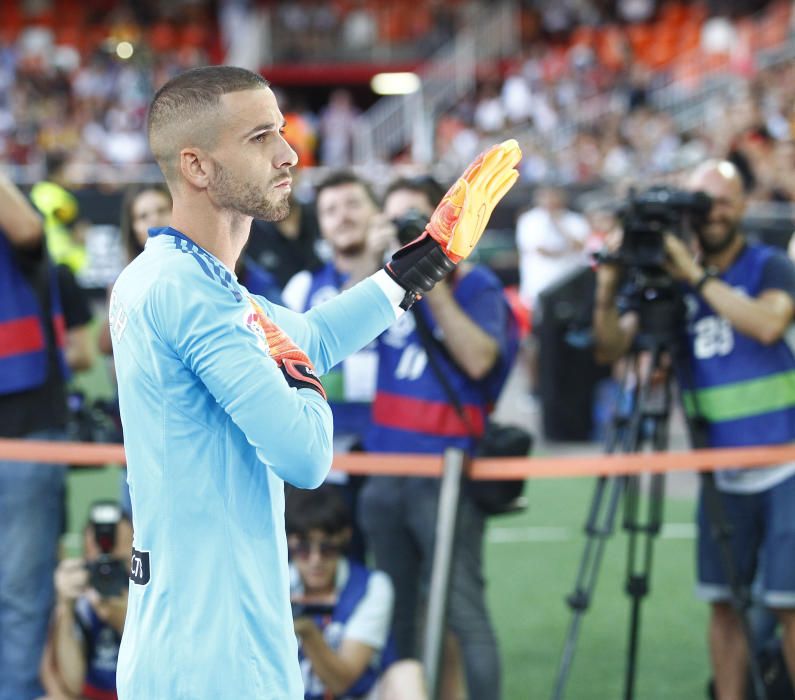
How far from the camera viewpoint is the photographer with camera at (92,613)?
3838 millimetres

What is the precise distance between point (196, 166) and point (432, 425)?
2124mm

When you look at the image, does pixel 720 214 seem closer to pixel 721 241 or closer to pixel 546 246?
pixel 721 241

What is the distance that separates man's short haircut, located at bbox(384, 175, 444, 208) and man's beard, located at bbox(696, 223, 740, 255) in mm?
872

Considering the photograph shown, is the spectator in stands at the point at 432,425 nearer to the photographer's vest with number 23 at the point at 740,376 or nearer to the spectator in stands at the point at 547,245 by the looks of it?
the photographer's vest with number 23 at the point at 740,376

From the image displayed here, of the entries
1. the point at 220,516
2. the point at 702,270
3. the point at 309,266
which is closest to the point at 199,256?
the point at 220,516

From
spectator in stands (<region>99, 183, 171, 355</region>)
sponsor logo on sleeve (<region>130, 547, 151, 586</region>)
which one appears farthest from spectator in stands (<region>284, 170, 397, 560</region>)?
sponsor logo on sleeve (<region>130, 547, 151, 586</region>)

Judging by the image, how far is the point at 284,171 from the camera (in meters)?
2.06

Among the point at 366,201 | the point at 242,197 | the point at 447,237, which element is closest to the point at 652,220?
the point at 366,201

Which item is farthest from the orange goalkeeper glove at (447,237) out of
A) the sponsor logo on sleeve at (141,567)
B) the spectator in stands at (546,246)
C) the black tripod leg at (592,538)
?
the spectator in stands at (546,246)

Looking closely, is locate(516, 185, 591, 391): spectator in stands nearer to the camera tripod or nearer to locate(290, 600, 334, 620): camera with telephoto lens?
the camera tripod

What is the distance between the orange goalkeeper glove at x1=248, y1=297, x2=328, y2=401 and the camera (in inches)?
77.9

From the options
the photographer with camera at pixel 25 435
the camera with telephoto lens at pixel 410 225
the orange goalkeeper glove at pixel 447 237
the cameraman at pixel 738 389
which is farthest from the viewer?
the cameraman at pixel 738 389

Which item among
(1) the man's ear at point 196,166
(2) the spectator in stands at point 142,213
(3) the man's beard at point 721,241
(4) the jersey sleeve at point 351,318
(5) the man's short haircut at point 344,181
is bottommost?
(4) the jersey sleeve at point 351,318

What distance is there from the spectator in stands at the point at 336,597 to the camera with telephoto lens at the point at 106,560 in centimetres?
52
